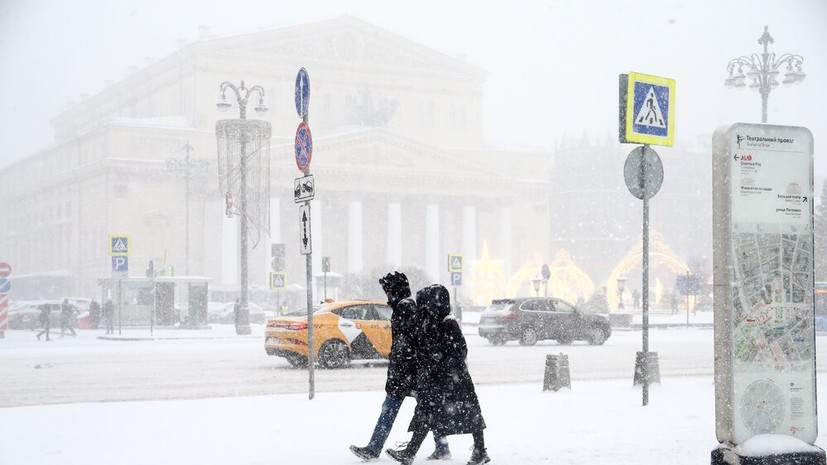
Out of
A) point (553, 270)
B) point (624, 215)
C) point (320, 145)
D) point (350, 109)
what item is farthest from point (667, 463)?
point (624, 215)

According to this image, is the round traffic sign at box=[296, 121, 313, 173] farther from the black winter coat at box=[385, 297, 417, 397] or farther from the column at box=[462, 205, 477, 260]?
the column at box=[462, 205, 477, 260]

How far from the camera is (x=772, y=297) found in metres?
8.67

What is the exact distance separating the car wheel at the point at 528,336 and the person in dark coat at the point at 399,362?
886 inches

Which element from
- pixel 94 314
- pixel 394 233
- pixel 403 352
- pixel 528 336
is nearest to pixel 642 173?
pixel 403 352

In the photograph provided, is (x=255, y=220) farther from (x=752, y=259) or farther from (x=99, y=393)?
(x=752, y=259)

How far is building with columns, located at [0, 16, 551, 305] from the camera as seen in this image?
287 feet

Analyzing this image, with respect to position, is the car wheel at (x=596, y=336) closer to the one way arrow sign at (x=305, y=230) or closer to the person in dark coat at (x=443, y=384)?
the one way arrow sign at (x=305, y=230)

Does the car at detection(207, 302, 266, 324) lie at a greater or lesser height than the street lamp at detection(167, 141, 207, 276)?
lesser

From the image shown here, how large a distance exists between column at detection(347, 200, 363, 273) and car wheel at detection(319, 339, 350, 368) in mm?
70901

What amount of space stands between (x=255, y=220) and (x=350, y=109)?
2412 inches

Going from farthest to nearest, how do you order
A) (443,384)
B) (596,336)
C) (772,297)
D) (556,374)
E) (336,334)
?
(596,336)
(336,334)
(556,374)
(443,384)
(772,297)

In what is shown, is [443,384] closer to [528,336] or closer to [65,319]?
[528,336]

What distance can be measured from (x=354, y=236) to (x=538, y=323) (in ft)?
204

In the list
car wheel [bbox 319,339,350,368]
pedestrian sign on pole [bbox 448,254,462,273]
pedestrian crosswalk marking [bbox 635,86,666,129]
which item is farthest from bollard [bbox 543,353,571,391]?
pedestrian sign on pole [bbox 448,254,462,273]
